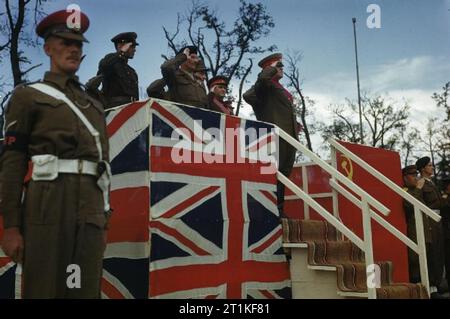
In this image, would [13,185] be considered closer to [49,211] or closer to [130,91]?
[49,211]

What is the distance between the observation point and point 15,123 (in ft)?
8.85

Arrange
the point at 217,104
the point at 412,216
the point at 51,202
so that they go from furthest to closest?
the point at 412,216, the point at 217,104, the point at 51,202

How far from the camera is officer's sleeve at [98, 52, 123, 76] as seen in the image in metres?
6.03

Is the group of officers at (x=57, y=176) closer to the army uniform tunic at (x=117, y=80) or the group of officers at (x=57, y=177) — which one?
the group of officers at (x=57, y=177)

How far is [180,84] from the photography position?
6.29 metres

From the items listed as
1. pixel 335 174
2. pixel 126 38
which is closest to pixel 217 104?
pixel 126 38

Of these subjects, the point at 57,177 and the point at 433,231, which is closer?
the point at 57,177

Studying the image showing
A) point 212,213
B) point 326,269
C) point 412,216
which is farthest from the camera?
point 412,216

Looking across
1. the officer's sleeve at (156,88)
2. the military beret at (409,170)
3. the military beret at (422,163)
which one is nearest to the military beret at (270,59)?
the officer's sleeve at (156,88)

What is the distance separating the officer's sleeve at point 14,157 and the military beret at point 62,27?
40 cm

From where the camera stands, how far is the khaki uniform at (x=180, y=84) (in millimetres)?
6152

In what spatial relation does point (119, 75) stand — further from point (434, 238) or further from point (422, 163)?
point (434, 238)

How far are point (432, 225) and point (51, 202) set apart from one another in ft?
21.6
